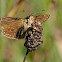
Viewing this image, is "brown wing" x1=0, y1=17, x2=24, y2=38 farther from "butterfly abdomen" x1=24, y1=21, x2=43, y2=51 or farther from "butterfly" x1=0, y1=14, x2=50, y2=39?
"butterfly abdomen" x1=24, y1=21, x2=43, y2=51

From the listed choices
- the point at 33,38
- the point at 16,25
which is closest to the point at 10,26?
the point at 16,25

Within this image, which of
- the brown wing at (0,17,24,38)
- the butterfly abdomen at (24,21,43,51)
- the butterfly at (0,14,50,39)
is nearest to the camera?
the butterfly abdomen at (24,21,43,51)

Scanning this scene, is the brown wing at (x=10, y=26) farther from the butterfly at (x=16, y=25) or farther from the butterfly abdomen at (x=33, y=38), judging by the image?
the butterfly abdomen at (x=33, y=38)

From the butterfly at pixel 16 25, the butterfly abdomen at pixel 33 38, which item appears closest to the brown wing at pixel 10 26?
the butterfly at pixel 16 25

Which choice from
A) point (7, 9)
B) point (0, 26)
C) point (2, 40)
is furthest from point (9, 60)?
point (0, 26)

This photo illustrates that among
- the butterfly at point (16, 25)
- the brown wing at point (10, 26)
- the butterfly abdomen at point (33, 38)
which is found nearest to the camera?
the butterfly abdomen at point (33, 38)

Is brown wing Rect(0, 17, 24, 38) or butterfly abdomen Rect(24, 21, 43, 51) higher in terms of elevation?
brown wing Rect(0, 17, 24, 38)

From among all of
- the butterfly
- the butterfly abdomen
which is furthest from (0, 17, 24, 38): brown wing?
the butterfly abdomen

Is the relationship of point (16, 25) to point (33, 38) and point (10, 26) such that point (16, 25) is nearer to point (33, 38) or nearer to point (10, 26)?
point (10, 26)
